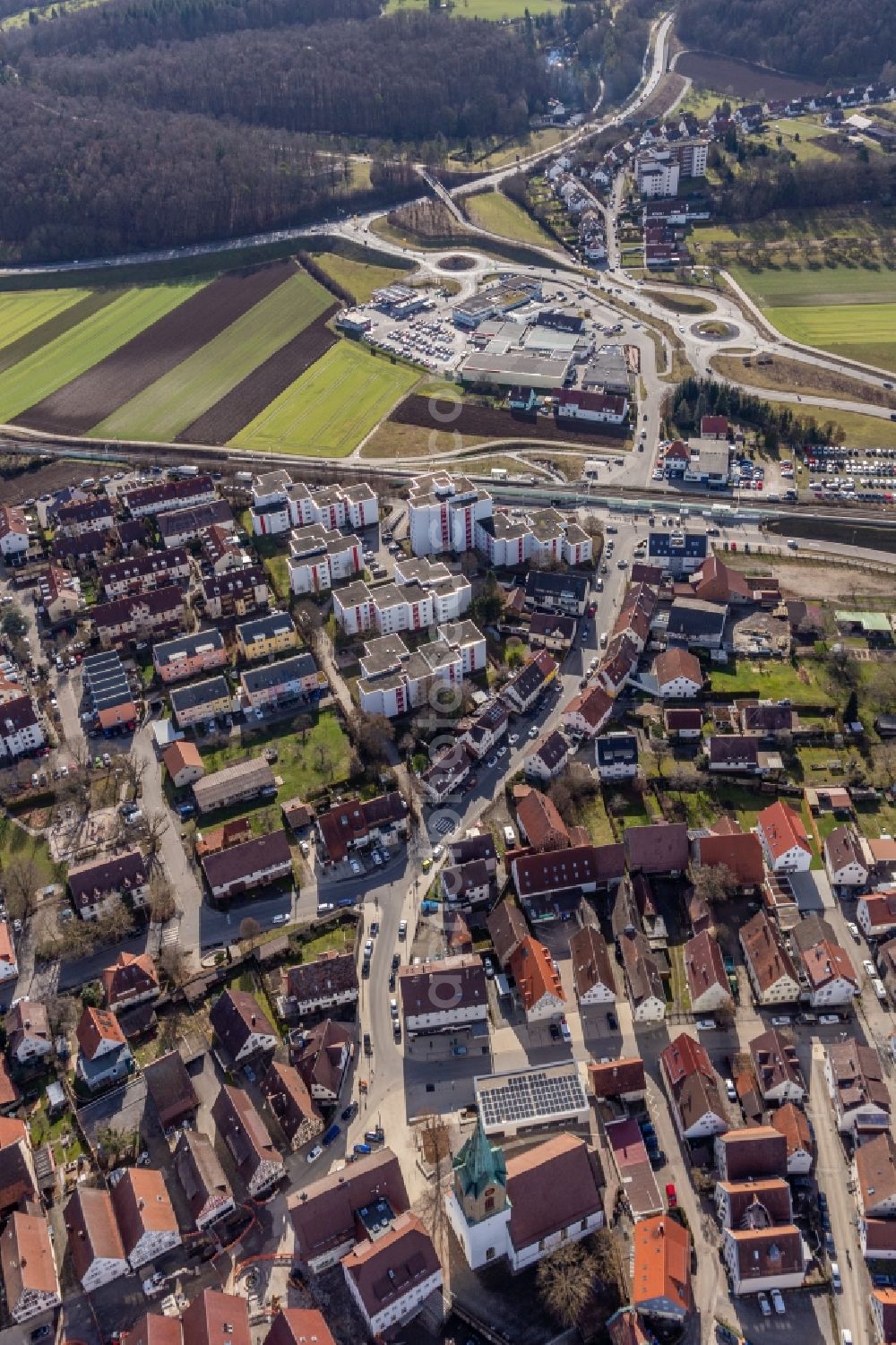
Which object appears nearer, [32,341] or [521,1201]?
[521,1201]

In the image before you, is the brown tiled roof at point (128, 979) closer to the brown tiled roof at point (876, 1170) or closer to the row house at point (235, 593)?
the row house at point (235, 593)

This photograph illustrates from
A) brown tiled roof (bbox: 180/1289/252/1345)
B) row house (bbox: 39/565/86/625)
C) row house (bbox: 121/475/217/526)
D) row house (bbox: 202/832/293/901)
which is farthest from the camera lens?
row house (bbox: 121/475/217/526)

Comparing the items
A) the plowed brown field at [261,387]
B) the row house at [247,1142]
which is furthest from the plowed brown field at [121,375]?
the row house at [247,1142]

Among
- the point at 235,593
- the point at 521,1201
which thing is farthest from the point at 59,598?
the point at 521,1201

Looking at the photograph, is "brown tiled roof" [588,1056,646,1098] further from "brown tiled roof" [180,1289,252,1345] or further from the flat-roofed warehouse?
the flat-roofed warehouse

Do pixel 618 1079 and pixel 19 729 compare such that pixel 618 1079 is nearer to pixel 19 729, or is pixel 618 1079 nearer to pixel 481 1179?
pixel 481 1179

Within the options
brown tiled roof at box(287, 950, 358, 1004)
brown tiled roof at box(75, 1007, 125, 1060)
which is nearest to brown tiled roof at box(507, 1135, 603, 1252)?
brown tiled roof at box(287, 950, 358, 1004)
